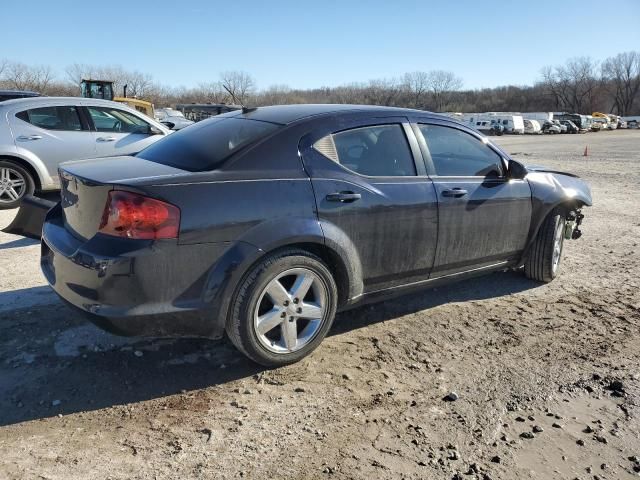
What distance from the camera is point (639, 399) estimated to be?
323 centimetres

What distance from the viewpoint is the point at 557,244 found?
5211 mm

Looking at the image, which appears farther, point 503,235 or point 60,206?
point 503,235

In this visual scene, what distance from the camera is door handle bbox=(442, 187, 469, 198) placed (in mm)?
4039

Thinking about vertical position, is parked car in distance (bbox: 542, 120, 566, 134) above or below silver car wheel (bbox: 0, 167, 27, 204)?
above

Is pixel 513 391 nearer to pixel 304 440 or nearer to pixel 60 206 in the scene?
pixel 304 440

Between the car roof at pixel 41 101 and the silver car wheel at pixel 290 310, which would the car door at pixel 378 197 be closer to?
the silver car wheel at pixel 290 310

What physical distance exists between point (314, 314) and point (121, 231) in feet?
4.22

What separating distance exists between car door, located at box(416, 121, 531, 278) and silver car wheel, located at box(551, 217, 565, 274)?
0.52 metres

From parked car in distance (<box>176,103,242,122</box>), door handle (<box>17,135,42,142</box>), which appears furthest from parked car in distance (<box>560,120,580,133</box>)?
door handle (<box>17,135,42,142</box>)

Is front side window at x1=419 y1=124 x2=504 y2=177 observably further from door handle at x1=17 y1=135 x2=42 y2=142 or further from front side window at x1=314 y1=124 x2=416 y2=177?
door handle at x1=17 y1=135 x2=42 y2=142

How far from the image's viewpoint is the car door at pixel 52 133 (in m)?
7.82

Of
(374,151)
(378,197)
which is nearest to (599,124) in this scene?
(374,151)

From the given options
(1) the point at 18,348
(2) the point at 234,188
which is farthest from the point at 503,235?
(1) the point at 18,348

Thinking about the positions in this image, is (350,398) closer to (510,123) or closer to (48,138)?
(48,138)
